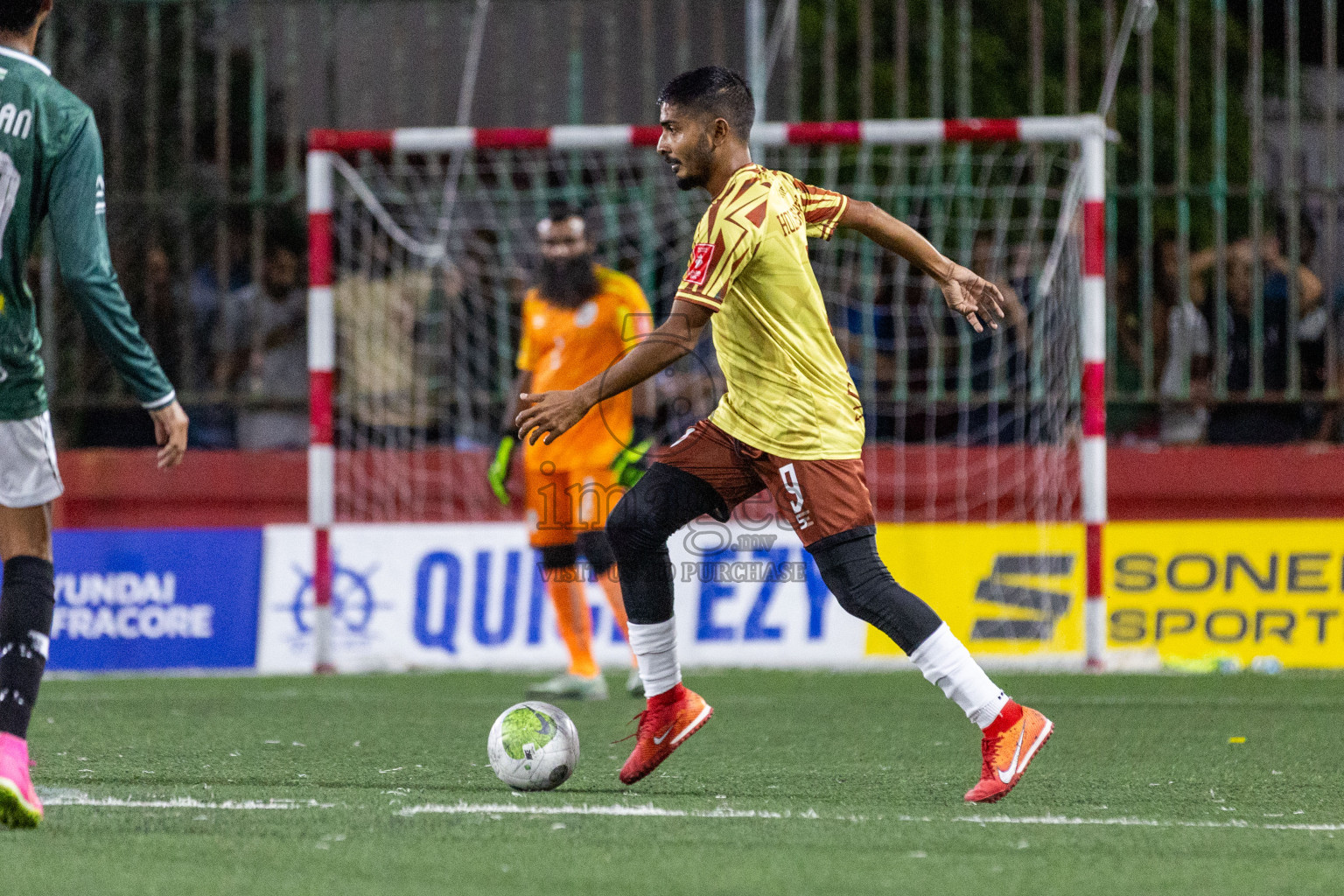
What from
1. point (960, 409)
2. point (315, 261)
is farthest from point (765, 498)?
point (315, 261)

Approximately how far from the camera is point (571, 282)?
25.0ft

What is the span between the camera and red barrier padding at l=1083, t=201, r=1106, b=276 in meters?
8.47

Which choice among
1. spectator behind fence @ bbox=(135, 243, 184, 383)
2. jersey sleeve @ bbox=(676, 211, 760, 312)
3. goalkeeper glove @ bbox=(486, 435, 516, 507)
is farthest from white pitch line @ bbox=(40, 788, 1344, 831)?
spectator behind fence @ bbox=(135, 243, 184, 383)

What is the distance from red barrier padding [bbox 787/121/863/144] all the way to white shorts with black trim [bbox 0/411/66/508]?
492 cm

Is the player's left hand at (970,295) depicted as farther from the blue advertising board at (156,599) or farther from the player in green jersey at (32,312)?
the blue advertising board at (156,599)

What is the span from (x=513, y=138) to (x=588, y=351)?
1.47 m

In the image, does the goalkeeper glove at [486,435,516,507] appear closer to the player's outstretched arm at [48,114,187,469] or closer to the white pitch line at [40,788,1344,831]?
the white pitch line at [40,788,1344,831]

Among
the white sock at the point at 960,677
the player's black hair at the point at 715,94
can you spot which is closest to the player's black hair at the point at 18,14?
the player's black hair at the point at 715,94

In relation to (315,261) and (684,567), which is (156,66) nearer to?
(315,261)

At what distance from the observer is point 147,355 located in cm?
420

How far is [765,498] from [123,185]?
4.26 metres

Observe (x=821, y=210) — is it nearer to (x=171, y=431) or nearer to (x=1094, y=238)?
(x=171, y=431)

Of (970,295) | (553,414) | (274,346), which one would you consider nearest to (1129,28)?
(274,346)

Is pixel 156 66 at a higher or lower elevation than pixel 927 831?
higher
